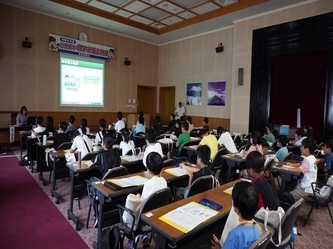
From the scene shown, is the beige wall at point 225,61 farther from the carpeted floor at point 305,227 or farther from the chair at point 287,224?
the chair at point 287,224

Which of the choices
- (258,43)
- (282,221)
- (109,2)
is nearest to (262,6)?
(258,43)

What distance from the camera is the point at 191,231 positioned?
1578 mm

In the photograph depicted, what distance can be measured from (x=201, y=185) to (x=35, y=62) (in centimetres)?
827

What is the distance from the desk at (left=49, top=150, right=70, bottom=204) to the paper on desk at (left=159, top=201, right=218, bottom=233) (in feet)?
8.51

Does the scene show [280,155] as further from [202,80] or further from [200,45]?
[200,45]

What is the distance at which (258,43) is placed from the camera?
794 cm

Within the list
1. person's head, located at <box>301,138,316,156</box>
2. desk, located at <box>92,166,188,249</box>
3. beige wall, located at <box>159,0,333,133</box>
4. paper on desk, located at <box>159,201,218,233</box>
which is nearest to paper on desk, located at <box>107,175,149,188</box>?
desk, located at <box>92,166,188,249</box>

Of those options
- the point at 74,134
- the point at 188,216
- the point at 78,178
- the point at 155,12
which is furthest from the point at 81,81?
the point at 188,216

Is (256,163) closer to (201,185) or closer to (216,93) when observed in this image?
(201,185)

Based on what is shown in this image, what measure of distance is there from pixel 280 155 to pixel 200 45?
23.7ft

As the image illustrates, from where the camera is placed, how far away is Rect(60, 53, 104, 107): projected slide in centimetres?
897

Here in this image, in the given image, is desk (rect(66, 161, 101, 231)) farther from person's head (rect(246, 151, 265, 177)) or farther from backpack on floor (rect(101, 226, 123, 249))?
person's head (rect(246, 151, 265, 177))

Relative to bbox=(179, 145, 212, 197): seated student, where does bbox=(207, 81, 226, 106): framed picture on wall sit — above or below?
above

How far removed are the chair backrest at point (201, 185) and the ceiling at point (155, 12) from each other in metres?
6.49
